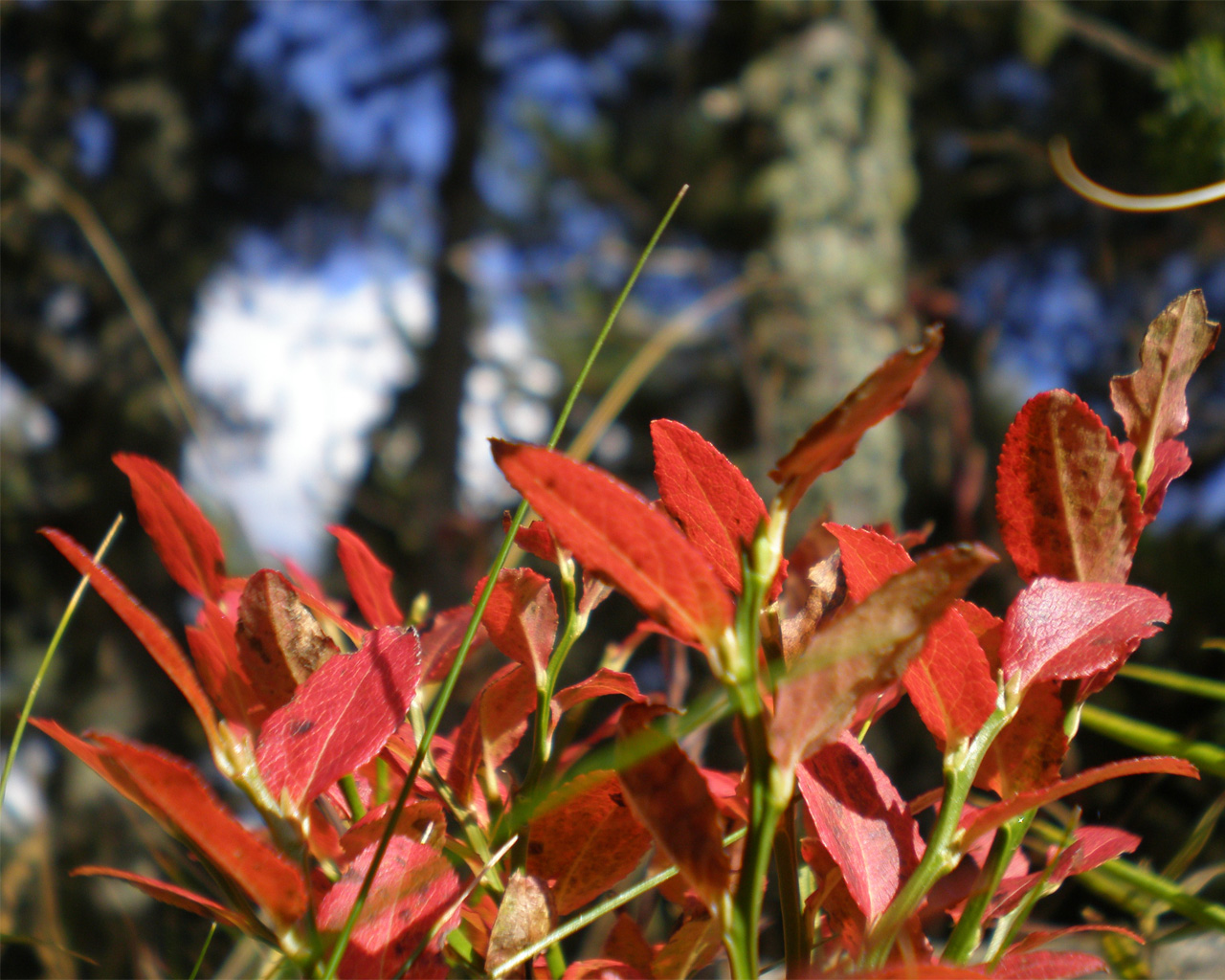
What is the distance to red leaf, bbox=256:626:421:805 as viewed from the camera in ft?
0.56

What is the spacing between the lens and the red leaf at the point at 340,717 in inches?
6.8

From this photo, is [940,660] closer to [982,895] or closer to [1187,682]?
[982,895]

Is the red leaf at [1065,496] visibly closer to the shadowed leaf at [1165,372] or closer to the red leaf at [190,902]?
the shadowed leaf at [1165,372]

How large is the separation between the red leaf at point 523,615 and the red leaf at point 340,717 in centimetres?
2

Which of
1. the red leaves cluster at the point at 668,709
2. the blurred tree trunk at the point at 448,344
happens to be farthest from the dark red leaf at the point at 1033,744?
the blurred tree trunk at the point at 448,344

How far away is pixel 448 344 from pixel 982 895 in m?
3.04

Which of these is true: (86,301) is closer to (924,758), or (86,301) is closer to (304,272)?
(304,272)

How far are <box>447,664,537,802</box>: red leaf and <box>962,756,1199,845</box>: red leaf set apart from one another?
0.11 m

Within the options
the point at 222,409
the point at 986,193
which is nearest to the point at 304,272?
the point at 222,409

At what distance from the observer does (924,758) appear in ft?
5.47

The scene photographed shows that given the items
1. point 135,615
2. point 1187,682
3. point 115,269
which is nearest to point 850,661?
point 135,615

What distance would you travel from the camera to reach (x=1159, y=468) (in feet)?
0.66

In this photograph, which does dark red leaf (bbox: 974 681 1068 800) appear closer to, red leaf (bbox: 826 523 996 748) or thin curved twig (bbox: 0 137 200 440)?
red leaf (bbox: 826 523 996 748)

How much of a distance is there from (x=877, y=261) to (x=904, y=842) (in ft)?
5.13
